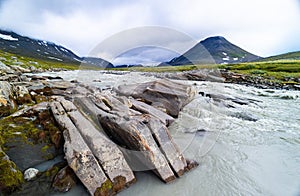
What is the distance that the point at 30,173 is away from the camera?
203 inches

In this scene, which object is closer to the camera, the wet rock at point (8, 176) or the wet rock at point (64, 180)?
the wet rock at point (8, 176)

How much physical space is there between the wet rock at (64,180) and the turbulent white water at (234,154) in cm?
27

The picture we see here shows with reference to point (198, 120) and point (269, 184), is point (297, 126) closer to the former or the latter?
point (198, 120)

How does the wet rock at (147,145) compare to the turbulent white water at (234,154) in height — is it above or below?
above

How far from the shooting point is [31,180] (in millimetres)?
5043

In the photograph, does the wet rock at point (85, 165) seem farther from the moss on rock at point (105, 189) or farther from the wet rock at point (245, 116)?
the wet rock at point (245, 116)

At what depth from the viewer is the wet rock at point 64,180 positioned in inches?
192

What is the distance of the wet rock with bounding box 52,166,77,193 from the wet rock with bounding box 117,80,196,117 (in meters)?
6.41

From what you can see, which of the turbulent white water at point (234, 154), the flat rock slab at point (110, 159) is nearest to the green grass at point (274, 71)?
the turbulent white water at point (234, 154)

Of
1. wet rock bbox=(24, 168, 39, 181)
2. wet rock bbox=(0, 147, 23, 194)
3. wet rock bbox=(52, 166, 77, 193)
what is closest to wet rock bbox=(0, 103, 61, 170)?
wet rock bbox=(24, 168, 39, 181)

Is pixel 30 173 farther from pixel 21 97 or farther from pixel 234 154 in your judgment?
pixel 21 97

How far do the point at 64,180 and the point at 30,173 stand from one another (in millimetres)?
1032

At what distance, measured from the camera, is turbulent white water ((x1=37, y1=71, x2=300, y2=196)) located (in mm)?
5273

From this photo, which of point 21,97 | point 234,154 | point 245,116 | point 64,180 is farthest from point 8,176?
point 245,116
